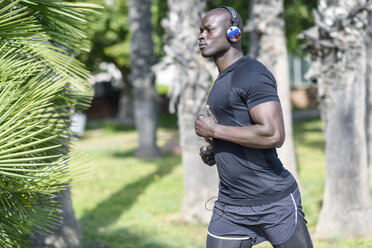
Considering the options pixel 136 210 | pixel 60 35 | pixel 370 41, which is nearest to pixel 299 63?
pixel 370 41

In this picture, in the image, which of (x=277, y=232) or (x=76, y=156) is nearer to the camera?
(x=277, y=232)

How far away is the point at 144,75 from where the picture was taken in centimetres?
1296

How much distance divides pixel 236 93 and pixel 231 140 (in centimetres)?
26

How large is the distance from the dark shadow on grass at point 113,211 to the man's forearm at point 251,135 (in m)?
3.51

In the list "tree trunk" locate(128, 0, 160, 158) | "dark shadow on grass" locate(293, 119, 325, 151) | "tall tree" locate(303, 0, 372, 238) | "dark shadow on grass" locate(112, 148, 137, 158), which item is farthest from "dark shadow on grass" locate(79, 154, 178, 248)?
"dark shadow on grass" locate(293, 119, 325, 151)

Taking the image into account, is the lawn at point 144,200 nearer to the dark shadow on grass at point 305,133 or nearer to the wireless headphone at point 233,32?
the dark shadow on grass at point 305,133

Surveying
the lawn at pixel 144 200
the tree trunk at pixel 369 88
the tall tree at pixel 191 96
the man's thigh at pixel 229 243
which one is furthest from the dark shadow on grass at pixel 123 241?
the tree trunk at pixel 369 88

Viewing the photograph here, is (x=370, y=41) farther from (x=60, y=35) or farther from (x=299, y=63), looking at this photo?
(x=299, y=63)

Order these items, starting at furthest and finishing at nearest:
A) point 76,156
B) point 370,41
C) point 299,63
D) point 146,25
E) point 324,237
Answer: point 299,63
point 146,25
point 370,41
point 324,237
point 76,156

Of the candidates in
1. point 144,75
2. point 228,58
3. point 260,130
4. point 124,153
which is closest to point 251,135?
point 260,130

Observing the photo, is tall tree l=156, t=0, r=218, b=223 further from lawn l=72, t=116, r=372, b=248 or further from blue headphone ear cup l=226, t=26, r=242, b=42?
blue headphone ear cup l=226, t=26, r=242, b=42

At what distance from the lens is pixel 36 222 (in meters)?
3.69

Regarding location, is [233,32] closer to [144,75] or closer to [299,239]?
[299,239]

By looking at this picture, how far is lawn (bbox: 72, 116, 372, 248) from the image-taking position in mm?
6215
